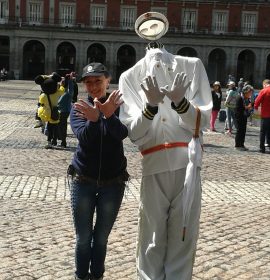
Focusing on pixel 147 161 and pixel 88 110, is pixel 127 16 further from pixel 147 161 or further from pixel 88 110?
pixel 88 110

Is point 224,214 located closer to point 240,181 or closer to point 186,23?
point 240,181

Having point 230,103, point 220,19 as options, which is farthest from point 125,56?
point 230,103

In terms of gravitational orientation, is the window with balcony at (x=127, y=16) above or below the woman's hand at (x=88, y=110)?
above

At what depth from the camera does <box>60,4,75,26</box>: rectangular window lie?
2080 inches

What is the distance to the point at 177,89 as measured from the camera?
336 centimetres

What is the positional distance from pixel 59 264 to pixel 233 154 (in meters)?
7.88

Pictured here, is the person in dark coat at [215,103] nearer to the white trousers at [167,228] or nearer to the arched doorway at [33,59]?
the white trousers at [167,228]

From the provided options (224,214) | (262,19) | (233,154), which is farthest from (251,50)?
(224,214)

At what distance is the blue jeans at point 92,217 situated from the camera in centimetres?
375

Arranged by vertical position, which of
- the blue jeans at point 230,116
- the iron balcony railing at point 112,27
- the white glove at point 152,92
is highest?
the iron balcony railing at point 112,27

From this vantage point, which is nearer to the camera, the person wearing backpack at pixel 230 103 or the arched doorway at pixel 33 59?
the person wearing backpack at pixel 230 103

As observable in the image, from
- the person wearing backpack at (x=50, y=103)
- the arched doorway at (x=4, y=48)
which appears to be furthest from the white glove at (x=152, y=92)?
the arched doorway at (x=4, y=48)

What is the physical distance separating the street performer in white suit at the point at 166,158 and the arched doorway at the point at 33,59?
52.0m

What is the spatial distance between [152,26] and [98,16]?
51.1 metres
